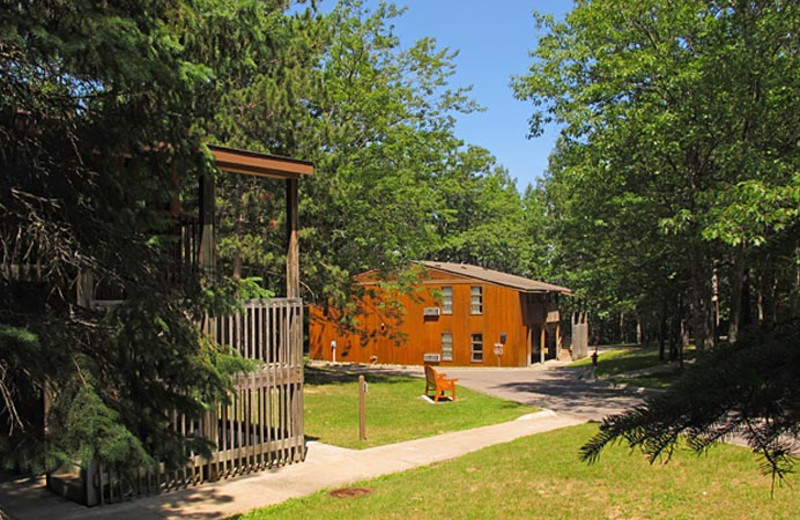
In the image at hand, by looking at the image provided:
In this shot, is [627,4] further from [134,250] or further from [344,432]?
[134,250]

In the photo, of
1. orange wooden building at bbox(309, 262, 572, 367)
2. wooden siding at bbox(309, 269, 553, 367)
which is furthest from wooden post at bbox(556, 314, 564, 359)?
wooden siding at bbox(309, 269, 553, 367)

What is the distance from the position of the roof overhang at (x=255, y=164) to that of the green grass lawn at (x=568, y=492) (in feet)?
15.0

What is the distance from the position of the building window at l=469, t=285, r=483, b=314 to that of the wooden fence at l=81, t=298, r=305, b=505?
2533cm

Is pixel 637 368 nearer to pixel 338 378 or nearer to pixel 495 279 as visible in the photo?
pixel 495 279

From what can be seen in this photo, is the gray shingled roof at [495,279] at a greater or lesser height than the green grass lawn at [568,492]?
greater

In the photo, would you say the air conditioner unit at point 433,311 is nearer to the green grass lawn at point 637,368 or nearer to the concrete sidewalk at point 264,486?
the green grass lawn at point 637,368

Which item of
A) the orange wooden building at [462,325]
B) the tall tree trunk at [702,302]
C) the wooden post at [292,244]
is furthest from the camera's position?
the orange wooden building at [462,325]

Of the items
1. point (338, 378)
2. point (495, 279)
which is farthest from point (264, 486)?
point (495, 279)

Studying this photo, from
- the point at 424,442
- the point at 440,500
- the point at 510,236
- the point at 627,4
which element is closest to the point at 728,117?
the point at 627,4

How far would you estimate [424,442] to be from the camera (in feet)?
40.3

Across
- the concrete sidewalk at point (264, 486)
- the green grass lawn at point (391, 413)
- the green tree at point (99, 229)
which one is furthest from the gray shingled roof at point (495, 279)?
the green tree at point (99, 229)

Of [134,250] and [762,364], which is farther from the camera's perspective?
[134,250]

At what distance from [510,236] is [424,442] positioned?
39.0 meters

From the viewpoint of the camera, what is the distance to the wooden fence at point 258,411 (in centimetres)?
932
